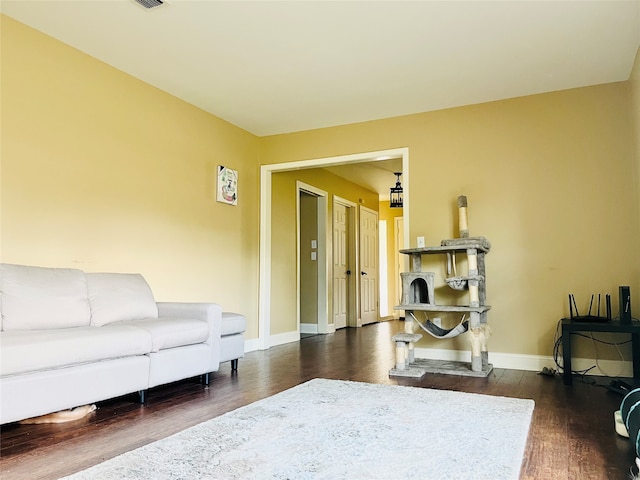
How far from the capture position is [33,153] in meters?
3.08

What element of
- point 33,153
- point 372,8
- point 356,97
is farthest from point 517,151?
point 33,153

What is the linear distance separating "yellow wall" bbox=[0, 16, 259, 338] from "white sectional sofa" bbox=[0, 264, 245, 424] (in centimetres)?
39

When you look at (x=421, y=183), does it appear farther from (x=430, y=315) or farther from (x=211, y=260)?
(x=211, y=260)

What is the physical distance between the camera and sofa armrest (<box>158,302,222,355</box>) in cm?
338

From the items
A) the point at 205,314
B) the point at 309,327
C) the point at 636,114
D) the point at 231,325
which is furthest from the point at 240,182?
the point at 636,114

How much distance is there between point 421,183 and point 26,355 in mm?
3617

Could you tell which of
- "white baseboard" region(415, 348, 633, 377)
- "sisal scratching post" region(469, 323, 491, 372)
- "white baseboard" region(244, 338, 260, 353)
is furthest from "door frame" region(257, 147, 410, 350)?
"sisal scratching post" region(469, 323, 491, 372)

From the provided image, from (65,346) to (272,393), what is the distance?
1.31 meters

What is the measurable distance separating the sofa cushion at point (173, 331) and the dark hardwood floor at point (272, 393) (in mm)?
348

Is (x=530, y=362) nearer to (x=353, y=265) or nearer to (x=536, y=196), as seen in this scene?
(x=536, y=196)

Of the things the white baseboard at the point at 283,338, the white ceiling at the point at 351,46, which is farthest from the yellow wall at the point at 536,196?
the white baseboard at the point at 283,338

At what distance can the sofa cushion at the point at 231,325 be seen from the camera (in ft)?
11.9

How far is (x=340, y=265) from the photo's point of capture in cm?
→ 765

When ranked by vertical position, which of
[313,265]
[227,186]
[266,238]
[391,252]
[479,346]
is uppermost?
[227,186]
